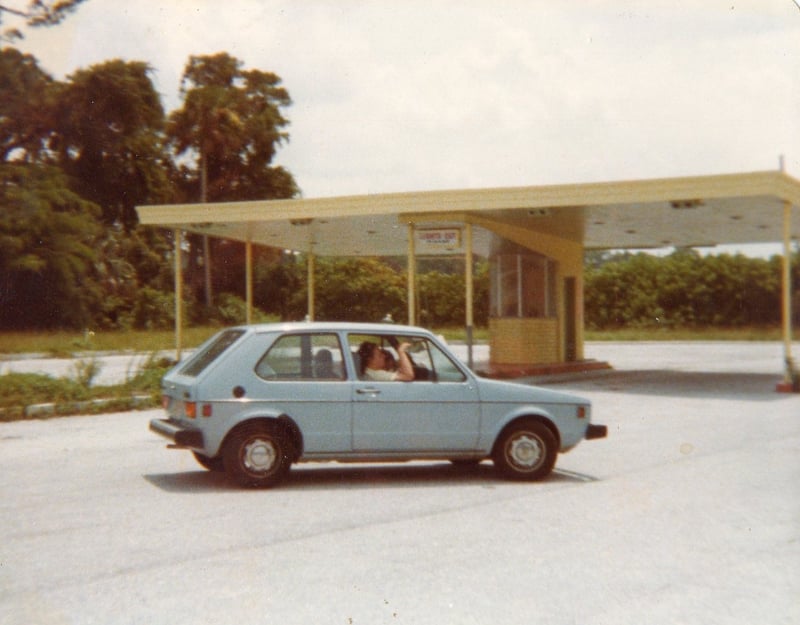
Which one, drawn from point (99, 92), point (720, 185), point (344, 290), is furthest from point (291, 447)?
point (99, 92)

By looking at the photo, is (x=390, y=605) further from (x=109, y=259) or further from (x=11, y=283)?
(x=109, y=259)

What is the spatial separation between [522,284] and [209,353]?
16.4 metres

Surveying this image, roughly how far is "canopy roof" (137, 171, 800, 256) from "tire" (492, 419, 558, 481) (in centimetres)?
951

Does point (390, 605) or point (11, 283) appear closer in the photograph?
point (390, 605)

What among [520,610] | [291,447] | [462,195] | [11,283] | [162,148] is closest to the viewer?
[520,610]

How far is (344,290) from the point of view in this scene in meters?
41.5

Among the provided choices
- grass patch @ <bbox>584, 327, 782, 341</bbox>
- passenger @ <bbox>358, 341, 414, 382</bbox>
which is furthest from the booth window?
grass patch @ <bbox>584, 327, 782, 341</bbox>

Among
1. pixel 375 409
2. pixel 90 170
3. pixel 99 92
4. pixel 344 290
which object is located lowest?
pixel 375 409

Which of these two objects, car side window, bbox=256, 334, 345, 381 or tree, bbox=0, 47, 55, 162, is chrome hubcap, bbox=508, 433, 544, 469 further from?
tree, bbox=0, 47, 55, 162

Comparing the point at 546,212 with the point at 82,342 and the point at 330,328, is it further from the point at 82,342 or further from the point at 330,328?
the point at 82,342

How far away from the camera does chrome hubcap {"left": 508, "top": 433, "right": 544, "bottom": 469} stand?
376 inches

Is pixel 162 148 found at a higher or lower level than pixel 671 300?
higher

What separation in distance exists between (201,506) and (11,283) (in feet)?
110

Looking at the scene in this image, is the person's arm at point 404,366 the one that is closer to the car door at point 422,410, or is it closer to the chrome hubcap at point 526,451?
the car door at point 422,410
